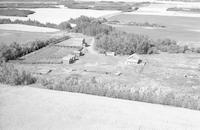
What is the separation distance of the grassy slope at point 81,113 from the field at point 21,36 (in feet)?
68.4

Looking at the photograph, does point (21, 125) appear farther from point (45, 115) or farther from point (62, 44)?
point (62, 44)

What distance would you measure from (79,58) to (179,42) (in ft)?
48.3

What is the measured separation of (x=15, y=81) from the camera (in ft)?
46.0

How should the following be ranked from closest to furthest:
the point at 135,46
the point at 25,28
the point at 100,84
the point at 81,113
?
the point at 81,113 → the point at 100,84 → the point at 135,46 → the point at 25,28

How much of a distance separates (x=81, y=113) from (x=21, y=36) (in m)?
26.6

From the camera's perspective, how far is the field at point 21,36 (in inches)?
1272

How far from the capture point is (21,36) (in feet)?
115

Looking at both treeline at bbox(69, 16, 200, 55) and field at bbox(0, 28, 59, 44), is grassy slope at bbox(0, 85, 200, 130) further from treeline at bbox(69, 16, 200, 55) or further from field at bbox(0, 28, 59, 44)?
field at bbox(0, 28, 59, 44)

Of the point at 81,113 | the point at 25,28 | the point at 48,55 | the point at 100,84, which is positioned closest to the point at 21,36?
the point at 25,28

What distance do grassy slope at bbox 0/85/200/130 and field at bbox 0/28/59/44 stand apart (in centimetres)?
2086

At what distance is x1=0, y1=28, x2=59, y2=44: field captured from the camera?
32319 millimetres

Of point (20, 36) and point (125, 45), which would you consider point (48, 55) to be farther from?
point (20, 36)

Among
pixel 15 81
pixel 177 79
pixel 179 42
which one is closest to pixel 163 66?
pixel 177 79

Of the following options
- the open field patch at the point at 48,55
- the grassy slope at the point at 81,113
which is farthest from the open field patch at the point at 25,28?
→ the grassy slope at the point at 81,113
